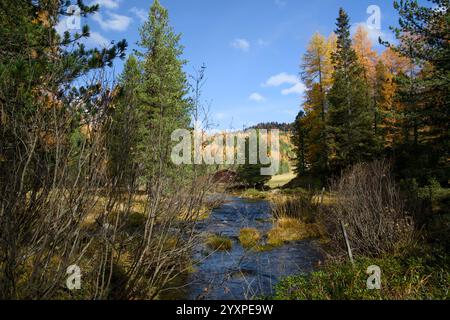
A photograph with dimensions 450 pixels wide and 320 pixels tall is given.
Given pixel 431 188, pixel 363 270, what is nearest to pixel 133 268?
pixel 363 270

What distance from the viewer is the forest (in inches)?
Answer: 131

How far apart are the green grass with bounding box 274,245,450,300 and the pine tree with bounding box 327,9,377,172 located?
805 inches

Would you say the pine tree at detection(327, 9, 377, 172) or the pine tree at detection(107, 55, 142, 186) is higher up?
the pine tree at detection(327, 9, 377, 172)

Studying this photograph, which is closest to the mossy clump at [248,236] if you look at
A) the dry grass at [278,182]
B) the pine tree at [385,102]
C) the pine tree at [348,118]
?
the pine tree at [348,118]

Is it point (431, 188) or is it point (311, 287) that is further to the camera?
point (431, 188)

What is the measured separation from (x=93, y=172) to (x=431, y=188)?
12.5 metres

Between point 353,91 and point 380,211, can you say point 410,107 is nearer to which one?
point 380,211

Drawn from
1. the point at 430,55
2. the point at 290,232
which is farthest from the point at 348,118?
the point at 290,232

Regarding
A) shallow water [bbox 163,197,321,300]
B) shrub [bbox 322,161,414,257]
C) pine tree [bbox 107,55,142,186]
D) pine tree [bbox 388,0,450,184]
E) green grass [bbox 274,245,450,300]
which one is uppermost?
pine tree [bbox 388,0,450,184]

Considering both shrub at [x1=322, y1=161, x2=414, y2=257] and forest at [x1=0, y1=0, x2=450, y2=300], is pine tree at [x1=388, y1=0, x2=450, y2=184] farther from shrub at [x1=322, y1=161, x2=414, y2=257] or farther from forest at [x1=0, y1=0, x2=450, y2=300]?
shrub at [x1=322, y1=161, x2=414, y2=257]

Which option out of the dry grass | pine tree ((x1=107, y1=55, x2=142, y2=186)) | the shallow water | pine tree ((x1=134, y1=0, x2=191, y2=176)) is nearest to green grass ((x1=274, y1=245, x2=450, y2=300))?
the shallow water

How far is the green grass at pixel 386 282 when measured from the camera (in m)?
5.32

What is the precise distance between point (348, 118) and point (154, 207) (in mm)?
26007
